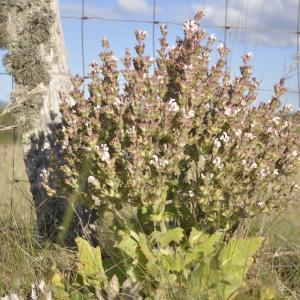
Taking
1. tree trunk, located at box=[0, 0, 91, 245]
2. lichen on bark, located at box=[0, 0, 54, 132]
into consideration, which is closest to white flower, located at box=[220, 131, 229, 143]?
tree trunk, located at box=[0, 0, 91, 245]

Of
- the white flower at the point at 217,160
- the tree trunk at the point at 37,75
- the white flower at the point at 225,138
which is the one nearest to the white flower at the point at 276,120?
the white flower at the point at 225,138

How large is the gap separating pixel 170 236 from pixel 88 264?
466mm

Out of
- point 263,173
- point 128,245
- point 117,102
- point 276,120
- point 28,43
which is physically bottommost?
point 128,245

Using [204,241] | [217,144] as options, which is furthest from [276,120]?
[204,241]

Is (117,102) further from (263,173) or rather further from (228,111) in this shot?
(263,173)

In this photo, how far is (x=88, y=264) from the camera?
3.38 m

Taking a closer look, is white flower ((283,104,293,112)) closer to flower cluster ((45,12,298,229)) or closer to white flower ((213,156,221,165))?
flower cluster ((45,12,298,229))

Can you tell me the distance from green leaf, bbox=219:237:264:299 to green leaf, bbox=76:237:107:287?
2.04 feet

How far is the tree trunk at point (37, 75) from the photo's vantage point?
165 inches

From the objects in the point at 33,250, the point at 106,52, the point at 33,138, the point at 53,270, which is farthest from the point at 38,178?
the point at 106,52

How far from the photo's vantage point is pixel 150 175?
3141 mm

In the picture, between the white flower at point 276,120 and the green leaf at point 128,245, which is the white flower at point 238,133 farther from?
the green leaf at point 128,245

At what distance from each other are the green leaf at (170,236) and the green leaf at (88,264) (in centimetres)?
35

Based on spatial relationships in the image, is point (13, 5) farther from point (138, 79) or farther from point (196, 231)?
point (196, 231)
